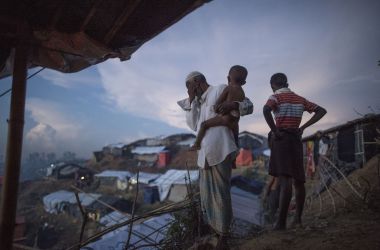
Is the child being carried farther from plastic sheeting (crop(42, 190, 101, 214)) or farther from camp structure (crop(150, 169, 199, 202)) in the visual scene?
plastic sheeting (crop(42, 190, 101, 214))

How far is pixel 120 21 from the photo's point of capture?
8.48 feet

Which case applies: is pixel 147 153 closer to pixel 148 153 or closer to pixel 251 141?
pixel 148 153

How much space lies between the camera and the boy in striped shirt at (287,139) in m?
3.19

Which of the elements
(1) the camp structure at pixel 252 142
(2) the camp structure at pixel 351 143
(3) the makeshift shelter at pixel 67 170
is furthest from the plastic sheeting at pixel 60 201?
(1) the camp structure at pixel 252 142

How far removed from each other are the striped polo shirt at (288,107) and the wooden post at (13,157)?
2524mm

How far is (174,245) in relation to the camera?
3.35 m

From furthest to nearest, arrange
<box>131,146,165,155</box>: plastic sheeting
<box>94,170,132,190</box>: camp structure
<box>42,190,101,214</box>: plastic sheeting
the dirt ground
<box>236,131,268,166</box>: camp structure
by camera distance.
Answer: <box>131,146,165,155</box>: plastic sheeting < <box>236,131,268,166</box>: camp structure < <box>94,170,132,190</box>: camp structure < <box>42,190,101,214</box>: plastic sheeting < the dirt ground

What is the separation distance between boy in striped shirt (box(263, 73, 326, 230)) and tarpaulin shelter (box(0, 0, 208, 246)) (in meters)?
1.57

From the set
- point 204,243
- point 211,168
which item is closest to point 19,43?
point 211,168

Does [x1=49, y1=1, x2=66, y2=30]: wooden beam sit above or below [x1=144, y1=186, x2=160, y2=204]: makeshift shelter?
above

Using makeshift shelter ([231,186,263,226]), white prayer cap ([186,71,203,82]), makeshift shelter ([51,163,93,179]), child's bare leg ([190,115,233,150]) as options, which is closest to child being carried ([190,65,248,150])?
child's bare leg ([190,115,233,150])

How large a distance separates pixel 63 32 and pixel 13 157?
1268mm

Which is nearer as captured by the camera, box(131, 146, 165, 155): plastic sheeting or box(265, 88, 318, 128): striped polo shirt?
box(265, 88, 318, 128): striped polo shirt

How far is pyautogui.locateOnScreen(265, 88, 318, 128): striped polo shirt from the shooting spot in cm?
326
